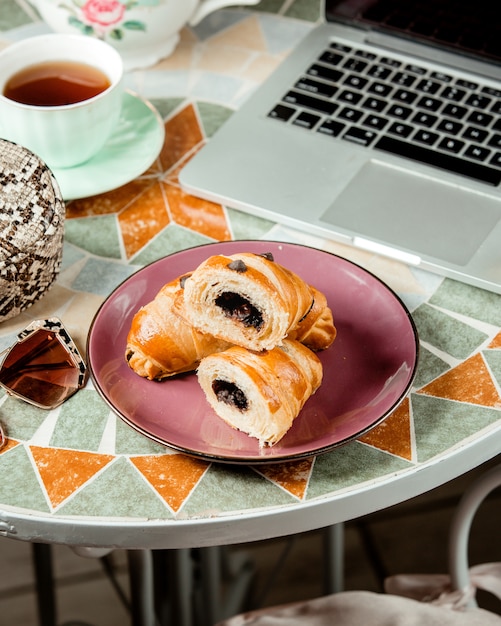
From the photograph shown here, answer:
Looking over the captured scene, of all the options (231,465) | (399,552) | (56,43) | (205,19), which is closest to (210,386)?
(231,465)

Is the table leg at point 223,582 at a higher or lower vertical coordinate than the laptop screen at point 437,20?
lower

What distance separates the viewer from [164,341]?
2.05 ft

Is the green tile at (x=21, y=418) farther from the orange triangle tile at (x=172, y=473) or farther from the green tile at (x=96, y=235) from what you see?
the green tile at (x=96, y=235)

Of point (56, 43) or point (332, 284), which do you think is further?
point (56, 43)

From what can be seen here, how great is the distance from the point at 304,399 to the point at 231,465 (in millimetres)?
69

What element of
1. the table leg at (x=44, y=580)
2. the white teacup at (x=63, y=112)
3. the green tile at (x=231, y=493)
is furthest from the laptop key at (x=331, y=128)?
the table leg at (x=44, y=580)

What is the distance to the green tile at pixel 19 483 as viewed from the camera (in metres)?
0.58

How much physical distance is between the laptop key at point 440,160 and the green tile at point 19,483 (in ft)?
1.56

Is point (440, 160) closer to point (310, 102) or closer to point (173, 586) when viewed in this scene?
point (310, 102)

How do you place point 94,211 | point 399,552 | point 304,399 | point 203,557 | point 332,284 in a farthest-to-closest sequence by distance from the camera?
point 399,552 → point 203,557 → point 94,211 → point 332,284 → point 304,399

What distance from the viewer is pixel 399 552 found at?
1.47m

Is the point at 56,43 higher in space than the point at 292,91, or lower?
higher

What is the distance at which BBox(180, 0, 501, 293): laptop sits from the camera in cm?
79

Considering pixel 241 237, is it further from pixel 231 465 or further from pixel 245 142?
pixel 231 465
